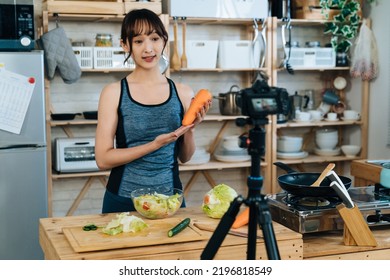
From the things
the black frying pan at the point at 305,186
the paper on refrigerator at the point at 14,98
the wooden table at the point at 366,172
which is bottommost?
the wooden table at the point at 366,172

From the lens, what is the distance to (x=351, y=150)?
16.9 feet

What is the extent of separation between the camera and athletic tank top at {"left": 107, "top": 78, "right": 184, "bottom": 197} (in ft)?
7.92

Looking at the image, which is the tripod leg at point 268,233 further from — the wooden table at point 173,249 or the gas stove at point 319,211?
the gas stove at point 319,211

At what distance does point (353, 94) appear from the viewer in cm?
532

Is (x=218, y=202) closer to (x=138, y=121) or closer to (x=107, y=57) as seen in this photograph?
(x=138, y=121)

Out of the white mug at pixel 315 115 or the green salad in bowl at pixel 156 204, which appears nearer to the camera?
the green salad in bowl at pixel 156 204

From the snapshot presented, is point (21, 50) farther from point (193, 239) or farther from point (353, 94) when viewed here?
point (353, 94)

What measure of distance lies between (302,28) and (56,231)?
3735 millimetres

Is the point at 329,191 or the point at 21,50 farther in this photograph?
the point at 21,50

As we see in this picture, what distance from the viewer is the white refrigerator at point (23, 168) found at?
12.5 feet

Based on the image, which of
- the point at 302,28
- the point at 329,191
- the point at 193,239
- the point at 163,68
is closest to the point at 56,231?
the point at 193,239

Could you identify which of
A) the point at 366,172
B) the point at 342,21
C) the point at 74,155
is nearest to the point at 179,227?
the point at 366,172

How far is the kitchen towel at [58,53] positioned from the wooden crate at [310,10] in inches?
74.8

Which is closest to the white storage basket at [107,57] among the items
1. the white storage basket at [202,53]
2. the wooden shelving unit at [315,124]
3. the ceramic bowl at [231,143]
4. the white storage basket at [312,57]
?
the white storage basket at [202,53]
